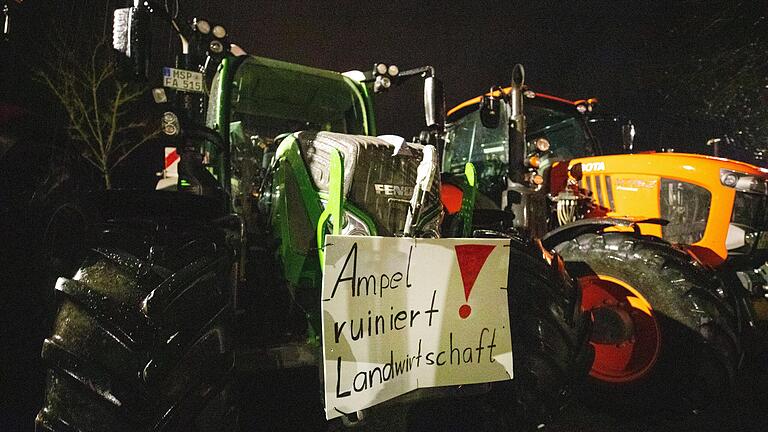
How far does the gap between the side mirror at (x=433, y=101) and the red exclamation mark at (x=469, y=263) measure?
2.15 m

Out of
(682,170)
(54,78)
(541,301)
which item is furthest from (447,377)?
(54,78)

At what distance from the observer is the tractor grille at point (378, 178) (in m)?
2.14

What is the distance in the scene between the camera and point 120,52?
2189 mm

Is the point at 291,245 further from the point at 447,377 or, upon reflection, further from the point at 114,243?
the point at 447,377

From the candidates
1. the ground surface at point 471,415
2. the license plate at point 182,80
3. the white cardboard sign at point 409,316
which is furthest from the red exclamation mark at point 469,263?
the license plate at point 182,80

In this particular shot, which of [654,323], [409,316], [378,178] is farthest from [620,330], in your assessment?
[378,178]

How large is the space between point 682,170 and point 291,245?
4.01 metres

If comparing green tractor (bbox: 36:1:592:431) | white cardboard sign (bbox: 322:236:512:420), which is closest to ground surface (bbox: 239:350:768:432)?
green tractor (bbox: 36:1:592:431)

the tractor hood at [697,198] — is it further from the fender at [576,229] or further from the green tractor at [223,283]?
the green tractor at [223,283]

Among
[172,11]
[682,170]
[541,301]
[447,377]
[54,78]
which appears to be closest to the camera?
[447,377]

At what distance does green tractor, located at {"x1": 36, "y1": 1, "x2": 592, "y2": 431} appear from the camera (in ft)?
5.33

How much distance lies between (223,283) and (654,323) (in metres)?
3.04

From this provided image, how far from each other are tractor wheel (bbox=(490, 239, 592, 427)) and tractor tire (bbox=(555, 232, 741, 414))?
46.1 inches

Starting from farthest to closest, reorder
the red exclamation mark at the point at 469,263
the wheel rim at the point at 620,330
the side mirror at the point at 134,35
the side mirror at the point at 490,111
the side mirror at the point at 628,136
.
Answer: the side mirror at the point at 628,136, the side mirror at the point at 490,111, the wheel rim at the point at 620,330, the side mirror at the point at 134,35, the red exclamation mark at the point at 469,263
